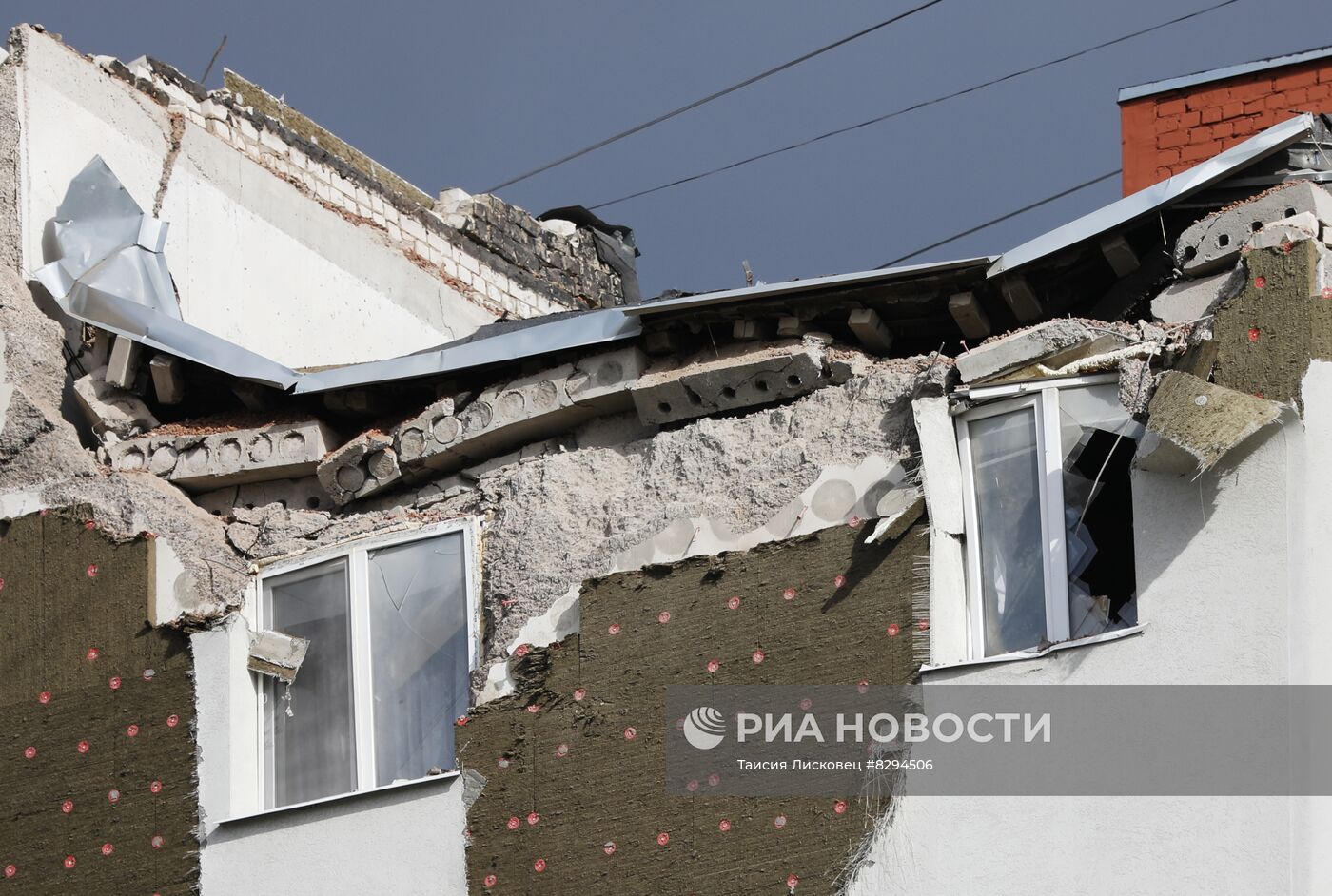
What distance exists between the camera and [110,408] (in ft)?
37.0

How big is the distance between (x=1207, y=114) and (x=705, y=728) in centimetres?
633

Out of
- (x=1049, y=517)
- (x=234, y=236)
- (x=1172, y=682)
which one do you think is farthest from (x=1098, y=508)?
(x=234, y=236)

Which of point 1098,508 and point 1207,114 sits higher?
point 1207,114

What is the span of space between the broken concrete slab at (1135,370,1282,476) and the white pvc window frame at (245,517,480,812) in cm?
334

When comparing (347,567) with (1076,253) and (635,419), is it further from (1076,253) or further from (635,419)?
(1076,253)

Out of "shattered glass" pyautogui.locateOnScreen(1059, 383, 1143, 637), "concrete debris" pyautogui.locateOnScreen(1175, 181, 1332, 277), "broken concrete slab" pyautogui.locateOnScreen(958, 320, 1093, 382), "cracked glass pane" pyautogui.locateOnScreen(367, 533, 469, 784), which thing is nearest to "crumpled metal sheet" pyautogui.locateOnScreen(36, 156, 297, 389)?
"cracked glass pane" pyautogui.locateOnScreen(367, 533, 469, 784)

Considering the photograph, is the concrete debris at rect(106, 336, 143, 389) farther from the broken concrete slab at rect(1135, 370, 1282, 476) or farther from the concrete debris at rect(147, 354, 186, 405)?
the broken concrete slab at rect(1135, 370, 1282, 476)

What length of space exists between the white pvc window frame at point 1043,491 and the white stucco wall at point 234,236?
568 centimetres

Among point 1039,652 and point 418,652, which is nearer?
point 1039,652

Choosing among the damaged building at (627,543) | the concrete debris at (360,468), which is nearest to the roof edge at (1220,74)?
the damaged building at (627,543)

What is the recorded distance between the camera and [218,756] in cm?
1017

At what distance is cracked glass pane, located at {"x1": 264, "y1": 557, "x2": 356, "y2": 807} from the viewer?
33.3 ft

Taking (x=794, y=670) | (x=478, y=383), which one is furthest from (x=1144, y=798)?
(x=478, y=383)

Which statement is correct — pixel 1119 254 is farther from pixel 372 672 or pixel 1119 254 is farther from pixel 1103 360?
pixel 372 672
